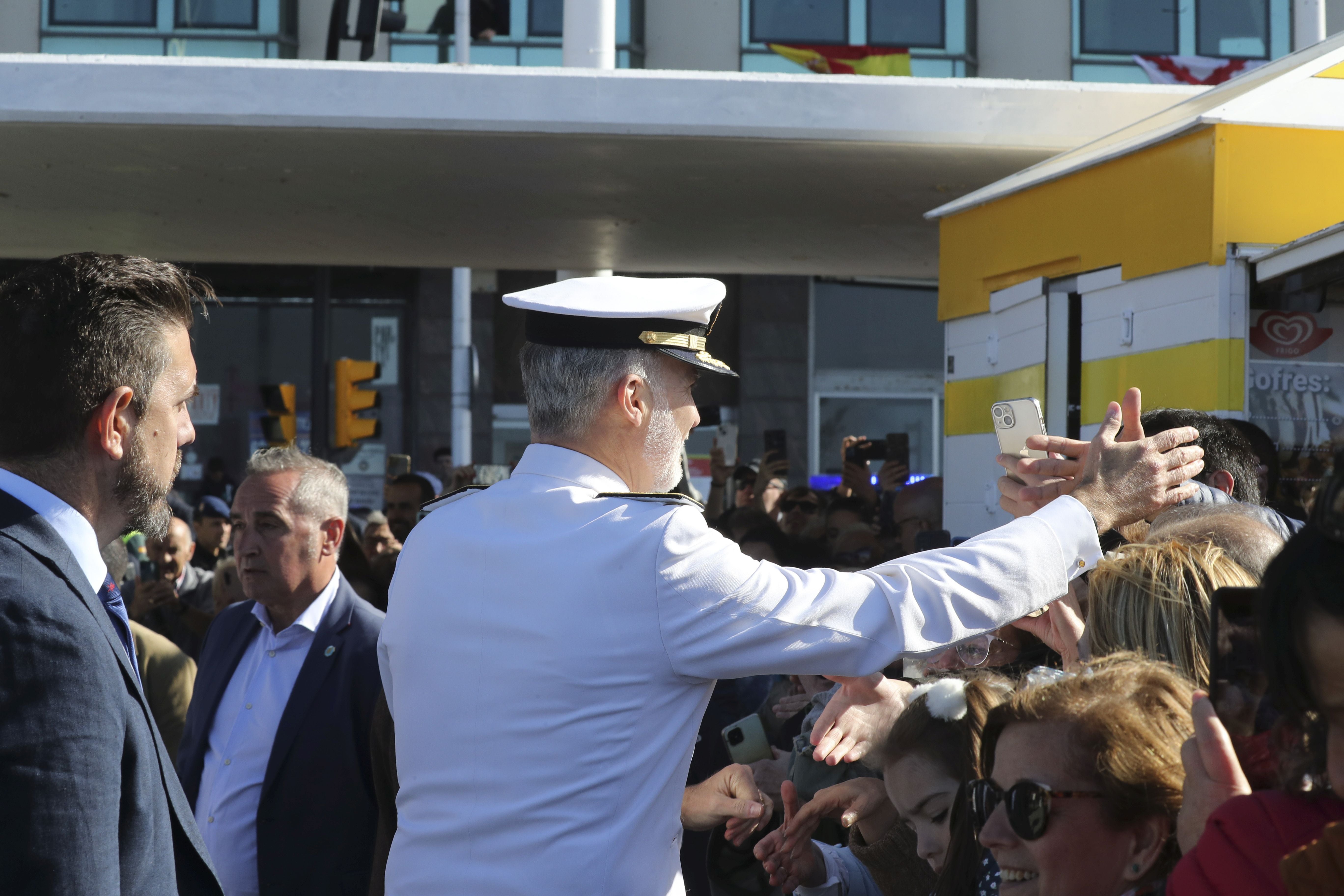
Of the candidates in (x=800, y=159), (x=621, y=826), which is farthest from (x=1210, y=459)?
(x=800, y=159)

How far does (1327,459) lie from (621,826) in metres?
3.71

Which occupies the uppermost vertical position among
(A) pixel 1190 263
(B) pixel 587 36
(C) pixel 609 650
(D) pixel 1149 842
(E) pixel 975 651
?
Answer: (B) pixel 587 36

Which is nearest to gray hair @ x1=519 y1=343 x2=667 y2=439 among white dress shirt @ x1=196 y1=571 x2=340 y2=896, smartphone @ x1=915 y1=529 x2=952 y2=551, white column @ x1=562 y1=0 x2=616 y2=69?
white dress shirt @ x1=196 y1=571 x2=340 y2=896

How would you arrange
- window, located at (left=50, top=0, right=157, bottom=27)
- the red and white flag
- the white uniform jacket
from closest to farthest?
1. the white uniform jacket
2. the red and white flag
3. window, located at (left=50, top=0, right=157, bottom=27)

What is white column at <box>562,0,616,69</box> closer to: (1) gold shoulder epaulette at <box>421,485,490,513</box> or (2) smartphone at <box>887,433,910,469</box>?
(2) smartphone at <box>887,433,910,469</box>

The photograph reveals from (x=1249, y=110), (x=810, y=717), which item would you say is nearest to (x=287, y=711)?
(x=810, y=717)

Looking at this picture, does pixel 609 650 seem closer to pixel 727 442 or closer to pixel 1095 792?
pixel 1095 792

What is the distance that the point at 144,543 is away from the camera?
8.77 metres

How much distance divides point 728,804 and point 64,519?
156cm

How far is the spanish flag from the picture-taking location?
45.5 feet

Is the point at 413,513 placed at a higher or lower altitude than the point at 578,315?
lower

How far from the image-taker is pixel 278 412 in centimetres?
1433

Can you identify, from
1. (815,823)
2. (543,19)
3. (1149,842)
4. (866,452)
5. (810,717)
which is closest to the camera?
(1149,842)

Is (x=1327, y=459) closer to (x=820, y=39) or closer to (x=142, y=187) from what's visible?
(x=142, y=187)
